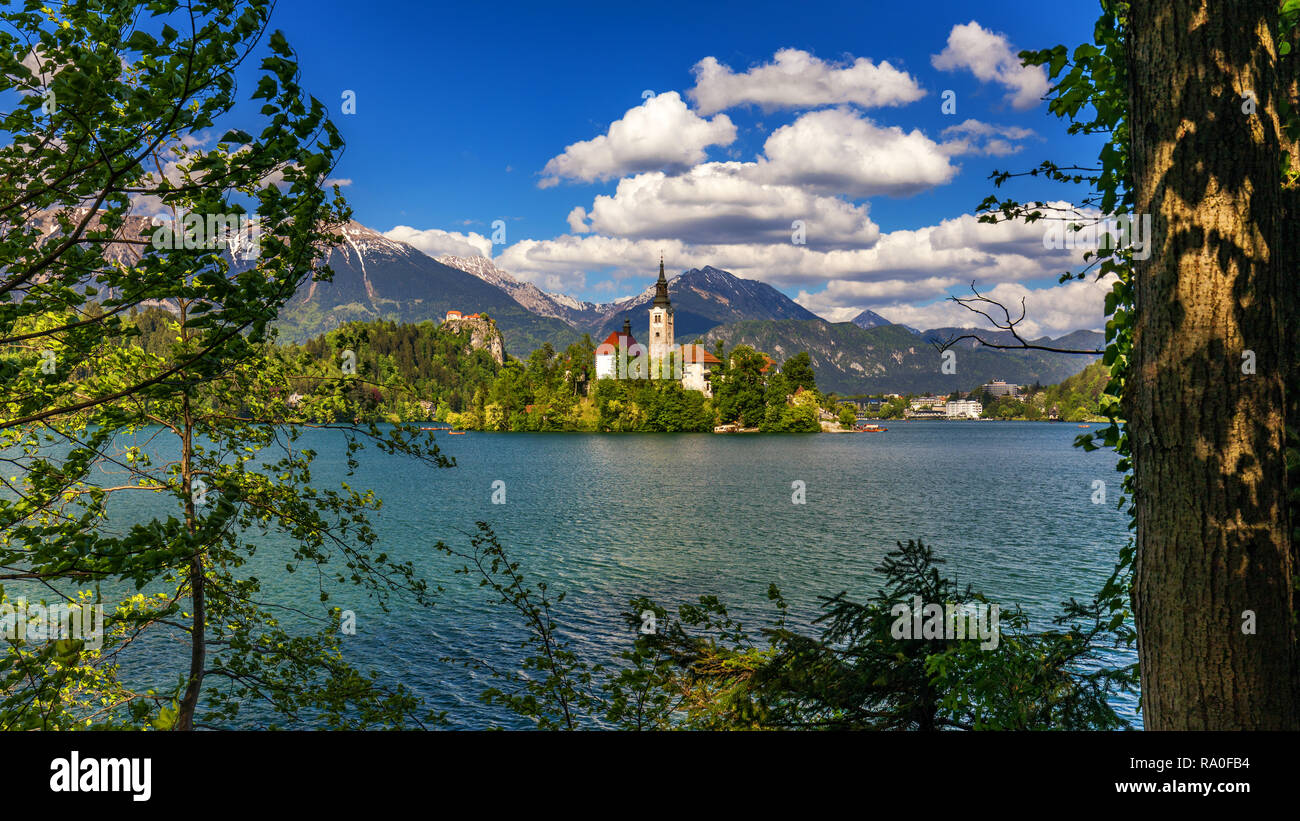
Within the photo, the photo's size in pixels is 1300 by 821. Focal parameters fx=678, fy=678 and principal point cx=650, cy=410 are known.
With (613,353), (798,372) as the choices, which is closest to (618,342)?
(613,353)

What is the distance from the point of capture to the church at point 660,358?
408ft

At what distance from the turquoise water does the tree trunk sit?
11356mm

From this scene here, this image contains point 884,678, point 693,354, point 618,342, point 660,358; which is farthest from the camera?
point 618,342

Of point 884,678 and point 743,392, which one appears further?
point 743,392

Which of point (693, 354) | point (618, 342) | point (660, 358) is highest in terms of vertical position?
point (618, 342)

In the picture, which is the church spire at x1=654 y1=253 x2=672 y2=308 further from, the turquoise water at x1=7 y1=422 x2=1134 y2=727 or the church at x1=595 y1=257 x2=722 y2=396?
the turquoise water at x1=7 y1=422 x2=1134 y2=727

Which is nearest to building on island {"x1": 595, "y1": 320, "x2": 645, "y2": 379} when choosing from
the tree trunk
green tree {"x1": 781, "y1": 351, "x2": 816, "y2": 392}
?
green tree {"x1": 781, "y1": 351, "x2": 816, "y2": 392}

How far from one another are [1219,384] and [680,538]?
2743 centimetres

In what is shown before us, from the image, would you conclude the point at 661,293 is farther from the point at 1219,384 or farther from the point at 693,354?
the point at 1219,384

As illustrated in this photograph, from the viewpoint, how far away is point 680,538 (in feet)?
96.2

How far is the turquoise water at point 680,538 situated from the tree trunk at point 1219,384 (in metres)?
11.4

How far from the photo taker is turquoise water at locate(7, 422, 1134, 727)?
16609 millimetres
